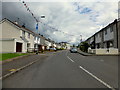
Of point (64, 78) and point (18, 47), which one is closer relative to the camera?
point (64, 78)

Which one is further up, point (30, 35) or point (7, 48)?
point (30, 35)

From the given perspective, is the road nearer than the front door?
Yes

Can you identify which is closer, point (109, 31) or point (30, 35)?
point (109, 31)

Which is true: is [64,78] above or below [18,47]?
below

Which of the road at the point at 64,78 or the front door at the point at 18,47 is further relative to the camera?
the front door at the point at 18,47

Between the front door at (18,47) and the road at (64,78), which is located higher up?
the front door at (18,47)

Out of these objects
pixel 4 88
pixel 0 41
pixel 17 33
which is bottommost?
pixel 4 88

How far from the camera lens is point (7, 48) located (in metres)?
23.1

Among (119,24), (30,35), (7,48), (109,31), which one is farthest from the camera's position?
(30,35)

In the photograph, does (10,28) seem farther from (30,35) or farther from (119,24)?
(119,24)

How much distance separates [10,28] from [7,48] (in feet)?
19.2

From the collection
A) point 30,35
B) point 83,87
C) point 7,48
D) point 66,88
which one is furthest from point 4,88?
point 30,35

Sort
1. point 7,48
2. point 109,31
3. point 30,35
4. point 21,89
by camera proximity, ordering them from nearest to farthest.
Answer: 1. point 21,89
2. point 7,48
3. point 109,31
4. point 30,35

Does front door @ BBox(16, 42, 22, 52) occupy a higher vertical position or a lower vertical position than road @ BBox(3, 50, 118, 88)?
higher
